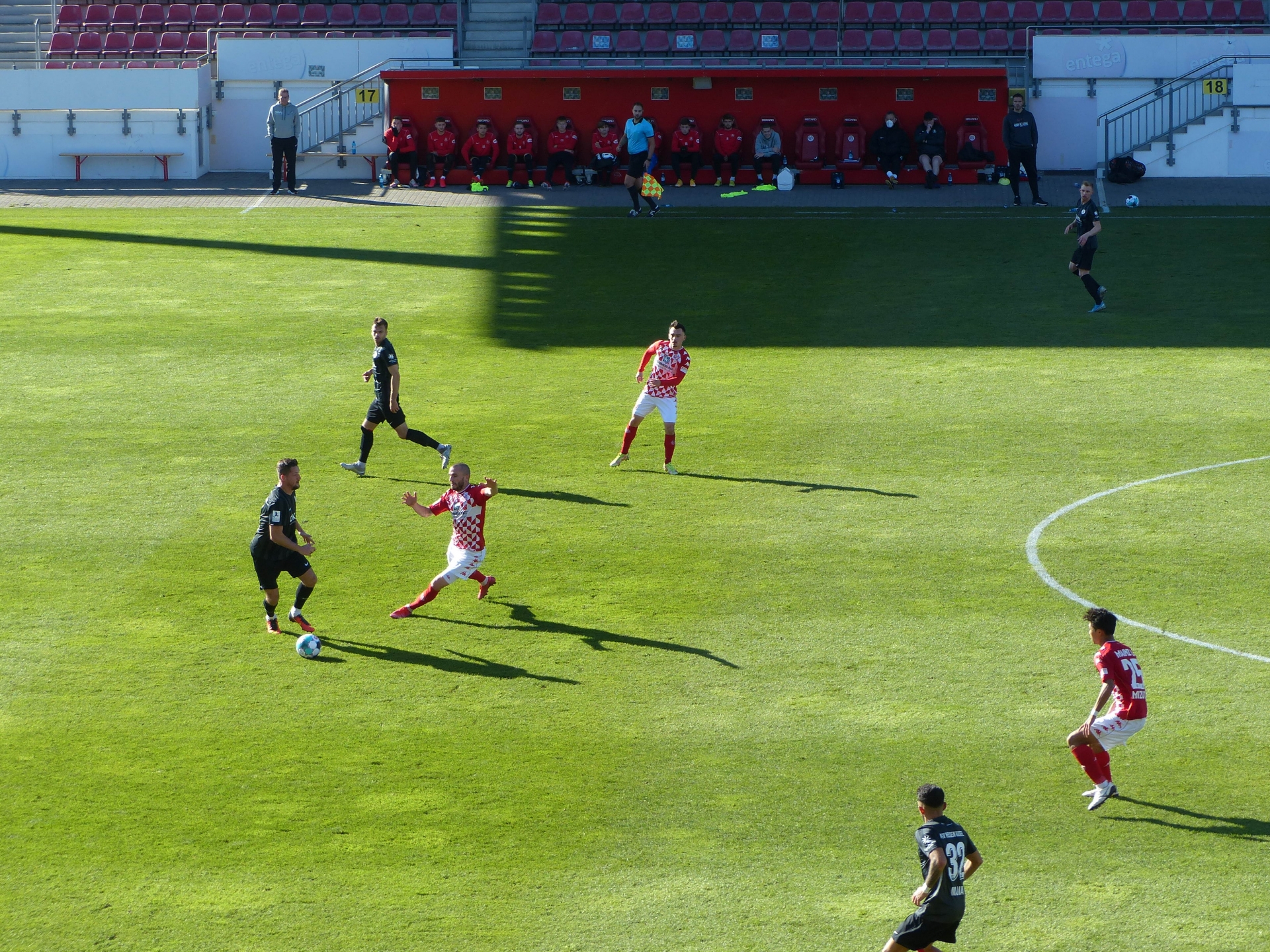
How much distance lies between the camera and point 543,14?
4784 cm

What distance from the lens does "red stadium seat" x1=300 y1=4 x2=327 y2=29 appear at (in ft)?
157

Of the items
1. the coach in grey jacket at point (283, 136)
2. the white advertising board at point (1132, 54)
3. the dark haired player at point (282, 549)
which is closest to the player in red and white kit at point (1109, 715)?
the dark haired player at point (282, 549)

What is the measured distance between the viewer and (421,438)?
21156 mm

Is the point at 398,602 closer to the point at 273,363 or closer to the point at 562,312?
the point at 273,363

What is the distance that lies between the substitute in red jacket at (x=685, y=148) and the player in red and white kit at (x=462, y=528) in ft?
88.2

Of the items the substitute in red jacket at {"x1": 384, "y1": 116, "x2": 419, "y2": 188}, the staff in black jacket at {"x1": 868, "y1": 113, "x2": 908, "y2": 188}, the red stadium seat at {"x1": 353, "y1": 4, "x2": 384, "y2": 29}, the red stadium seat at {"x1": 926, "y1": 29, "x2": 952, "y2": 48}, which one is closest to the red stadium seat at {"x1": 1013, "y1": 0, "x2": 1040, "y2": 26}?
the red stadium seat at {"x1": 926, "y1": 29, "x2": 952, "y2": 48}

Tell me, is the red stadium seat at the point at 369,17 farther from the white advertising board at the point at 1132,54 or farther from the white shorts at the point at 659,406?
the white shorts at the point at 659,406

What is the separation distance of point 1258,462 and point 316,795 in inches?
549

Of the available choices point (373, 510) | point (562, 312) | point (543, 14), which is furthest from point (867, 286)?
point (543, 14)

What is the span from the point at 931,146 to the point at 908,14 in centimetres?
812

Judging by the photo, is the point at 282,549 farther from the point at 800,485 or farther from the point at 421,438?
the point at 800,485

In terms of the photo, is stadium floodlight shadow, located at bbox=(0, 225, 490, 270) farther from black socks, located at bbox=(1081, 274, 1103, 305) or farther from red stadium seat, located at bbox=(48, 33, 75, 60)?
black socks, located at bbox=(1081, 274, 1103, 305)

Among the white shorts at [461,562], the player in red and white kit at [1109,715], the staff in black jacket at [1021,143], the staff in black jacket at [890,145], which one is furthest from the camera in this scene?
the staff in black jacket at [890,145]

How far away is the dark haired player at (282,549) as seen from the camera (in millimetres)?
15148
